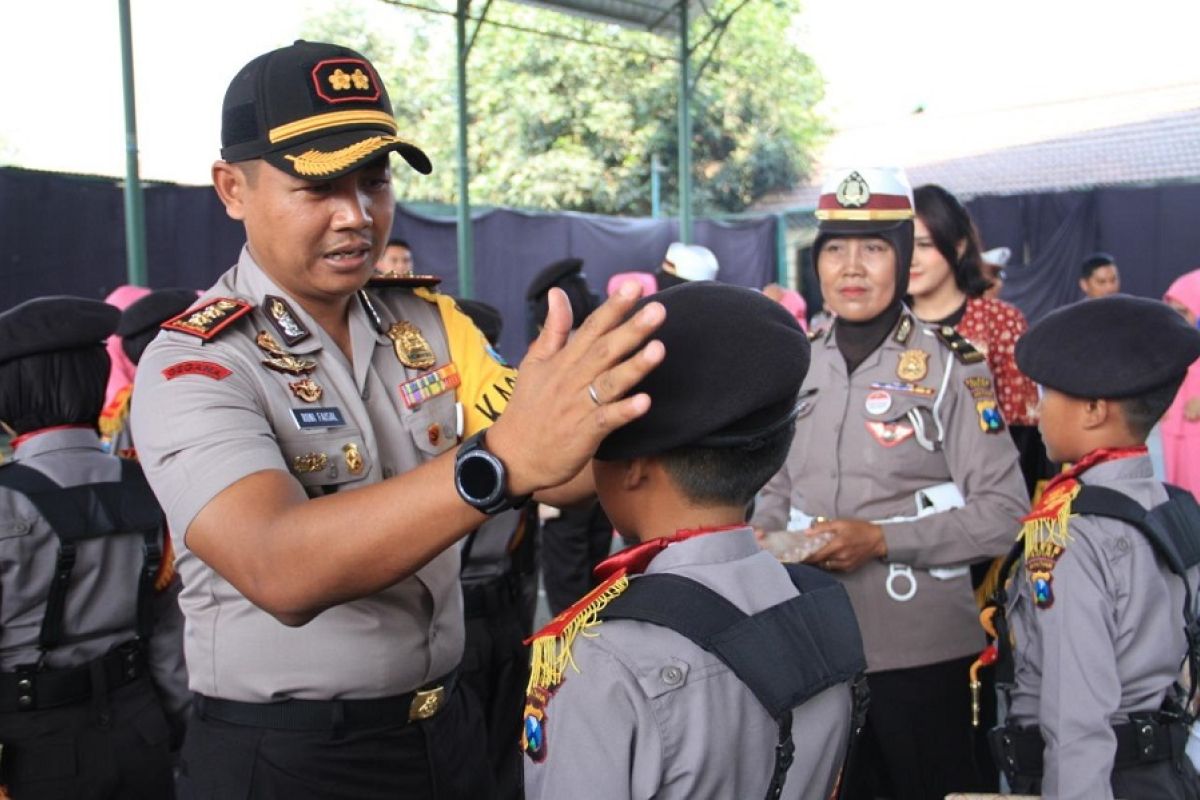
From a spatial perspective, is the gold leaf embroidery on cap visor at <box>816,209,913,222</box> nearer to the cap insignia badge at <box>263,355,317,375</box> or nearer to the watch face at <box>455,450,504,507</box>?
the cap insignia badge at <box>263,355,317,375</box>

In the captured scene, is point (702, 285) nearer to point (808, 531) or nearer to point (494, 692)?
point (808, 531)

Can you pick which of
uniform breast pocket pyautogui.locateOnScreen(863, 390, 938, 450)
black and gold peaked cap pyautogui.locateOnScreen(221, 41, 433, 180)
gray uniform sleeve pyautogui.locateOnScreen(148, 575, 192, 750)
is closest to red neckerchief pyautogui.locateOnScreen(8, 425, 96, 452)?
gray uniform sleeve pyautogui.locateOnScreen(148, 575, 192, 750)

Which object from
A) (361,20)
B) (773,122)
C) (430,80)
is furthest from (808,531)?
(361,20)

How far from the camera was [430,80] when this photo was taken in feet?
91.3

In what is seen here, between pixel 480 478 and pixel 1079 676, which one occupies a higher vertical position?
pixel 480 478

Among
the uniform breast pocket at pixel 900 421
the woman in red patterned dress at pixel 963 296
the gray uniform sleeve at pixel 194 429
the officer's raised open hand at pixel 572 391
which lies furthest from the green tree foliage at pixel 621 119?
the officer's raised open hand at pixel 572 391

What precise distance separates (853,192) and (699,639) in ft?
6.11

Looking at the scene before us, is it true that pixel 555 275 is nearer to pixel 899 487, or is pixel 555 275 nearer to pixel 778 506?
pixel 778 506

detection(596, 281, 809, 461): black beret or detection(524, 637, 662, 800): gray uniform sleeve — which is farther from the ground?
detection(596, 281, 809, 461): black beret

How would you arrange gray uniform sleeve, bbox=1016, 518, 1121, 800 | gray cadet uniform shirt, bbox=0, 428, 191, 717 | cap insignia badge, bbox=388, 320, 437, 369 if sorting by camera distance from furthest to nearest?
gray cadet uniform shirt, bbox=0, 428, 191, 717 < gray uniform sleeve, bbox=1016, 518, 1121, 800 < cap insignia badge, bbox=388, 320, 437, 369

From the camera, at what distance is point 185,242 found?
8562mm

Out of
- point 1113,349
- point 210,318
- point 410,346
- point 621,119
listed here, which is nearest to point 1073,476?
point 1113,349

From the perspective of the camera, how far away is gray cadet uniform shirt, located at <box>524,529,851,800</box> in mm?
1283

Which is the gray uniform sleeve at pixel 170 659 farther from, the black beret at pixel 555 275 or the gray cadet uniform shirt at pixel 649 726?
the black beret at pixel 555 275
